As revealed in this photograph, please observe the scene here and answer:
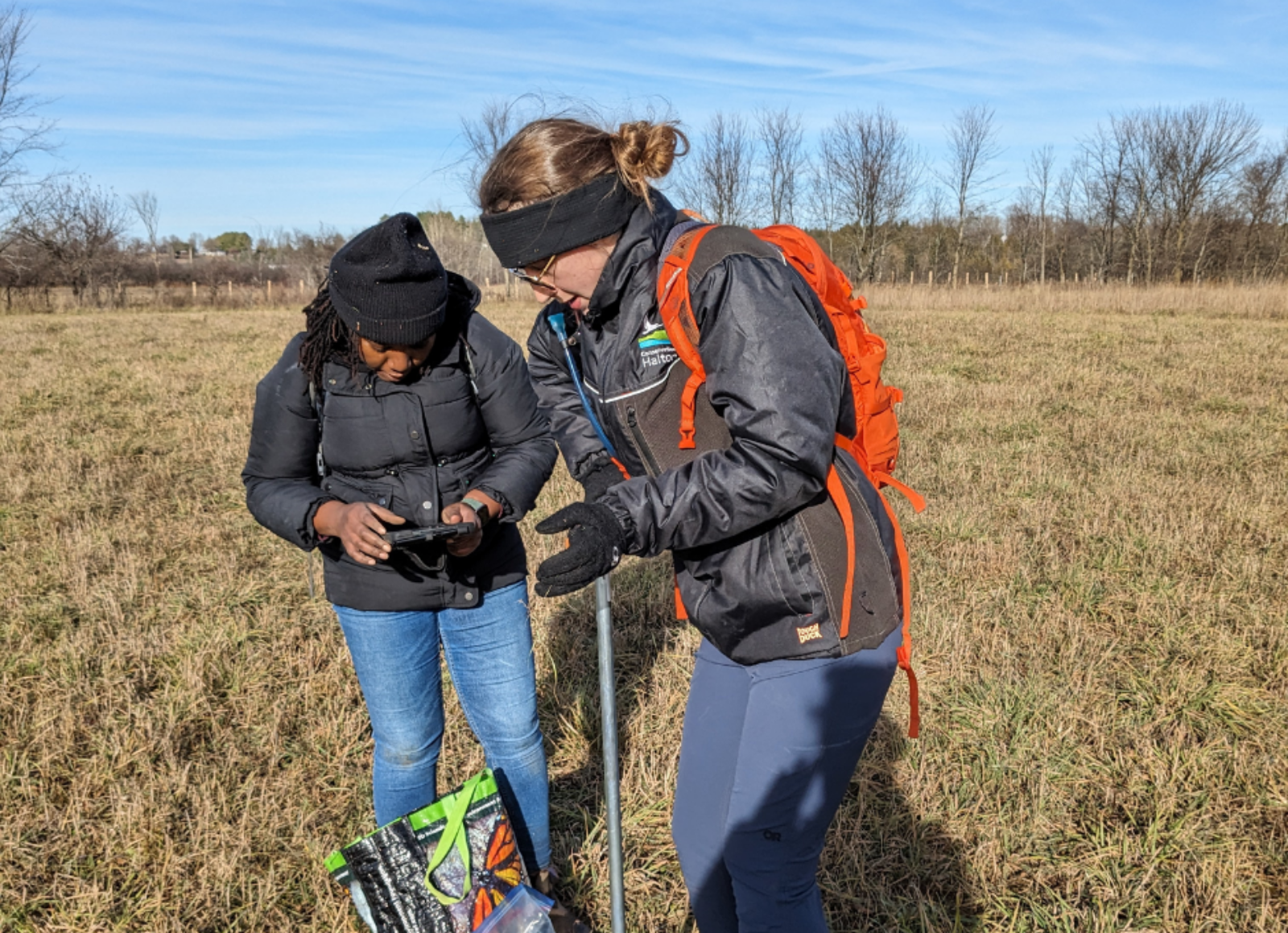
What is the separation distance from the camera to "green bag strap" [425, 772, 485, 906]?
247 centimetres

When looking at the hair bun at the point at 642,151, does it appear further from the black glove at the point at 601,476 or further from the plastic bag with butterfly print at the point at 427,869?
the plastic bag with butterfly print at the point at 427,869

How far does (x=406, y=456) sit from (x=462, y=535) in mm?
291

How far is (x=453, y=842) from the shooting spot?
249 cm

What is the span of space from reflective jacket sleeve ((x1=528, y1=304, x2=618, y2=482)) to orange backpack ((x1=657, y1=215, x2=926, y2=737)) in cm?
64

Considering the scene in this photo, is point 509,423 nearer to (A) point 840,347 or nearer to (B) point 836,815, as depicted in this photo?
(A) point 840,347

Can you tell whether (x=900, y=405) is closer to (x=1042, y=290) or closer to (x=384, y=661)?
(x=384, y=661)

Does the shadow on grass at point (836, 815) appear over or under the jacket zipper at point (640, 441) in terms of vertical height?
under

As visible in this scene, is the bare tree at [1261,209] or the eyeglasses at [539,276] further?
the bare tree at [1261,209]

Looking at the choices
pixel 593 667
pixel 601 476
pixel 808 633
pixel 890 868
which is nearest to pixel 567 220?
pixel 601 476

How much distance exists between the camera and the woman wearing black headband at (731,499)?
1.67 metres

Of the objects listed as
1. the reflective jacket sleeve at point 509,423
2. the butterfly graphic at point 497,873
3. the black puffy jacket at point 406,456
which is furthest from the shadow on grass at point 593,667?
the reflective jacket sleeve at point 509,423

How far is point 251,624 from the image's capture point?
4.96m

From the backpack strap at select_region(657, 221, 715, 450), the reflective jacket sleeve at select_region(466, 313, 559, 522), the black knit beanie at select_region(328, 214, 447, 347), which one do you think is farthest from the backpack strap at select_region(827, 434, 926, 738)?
the black knit beanie at select_region(328, 214, 447, 347)

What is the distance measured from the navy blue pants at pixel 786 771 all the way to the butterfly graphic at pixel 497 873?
2.70 ft
